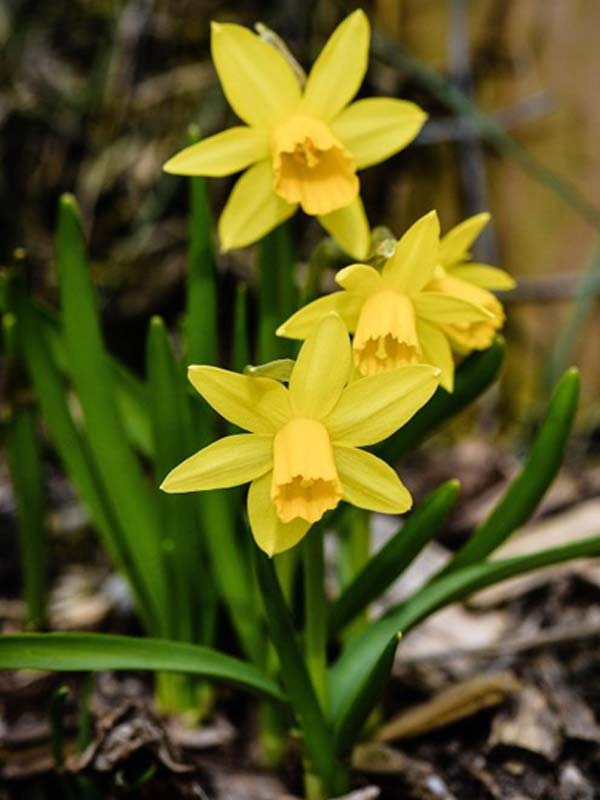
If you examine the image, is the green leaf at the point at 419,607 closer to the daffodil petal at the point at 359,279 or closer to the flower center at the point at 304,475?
the flower center at the point at 304,475

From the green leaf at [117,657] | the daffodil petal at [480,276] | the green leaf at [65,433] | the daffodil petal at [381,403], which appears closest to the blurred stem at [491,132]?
the daffodil petal at [480,276]

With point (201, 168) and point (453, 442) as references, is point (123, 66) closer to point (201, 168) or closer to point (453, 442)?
point (453, 442)

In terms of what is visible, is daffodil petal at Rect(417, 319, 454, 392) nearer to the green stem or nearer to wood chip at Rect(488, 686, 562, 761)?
the green stem

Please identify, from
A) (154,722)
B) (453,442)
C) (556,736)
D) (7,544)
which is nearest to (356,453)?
(154,722)

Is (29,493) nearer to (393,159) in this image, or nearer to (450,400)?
(450,400)

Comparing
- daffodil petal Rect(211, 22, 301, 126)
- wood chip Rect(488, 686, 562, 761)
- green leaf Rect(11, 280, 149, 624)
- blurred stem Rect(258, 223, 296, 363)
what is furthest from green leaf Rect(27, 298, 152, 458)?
wood chip Rect(488, 686, 562, 761)

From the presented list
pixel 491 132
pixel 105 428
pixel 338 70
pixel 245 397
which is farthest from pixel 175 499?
pixel 491 132
